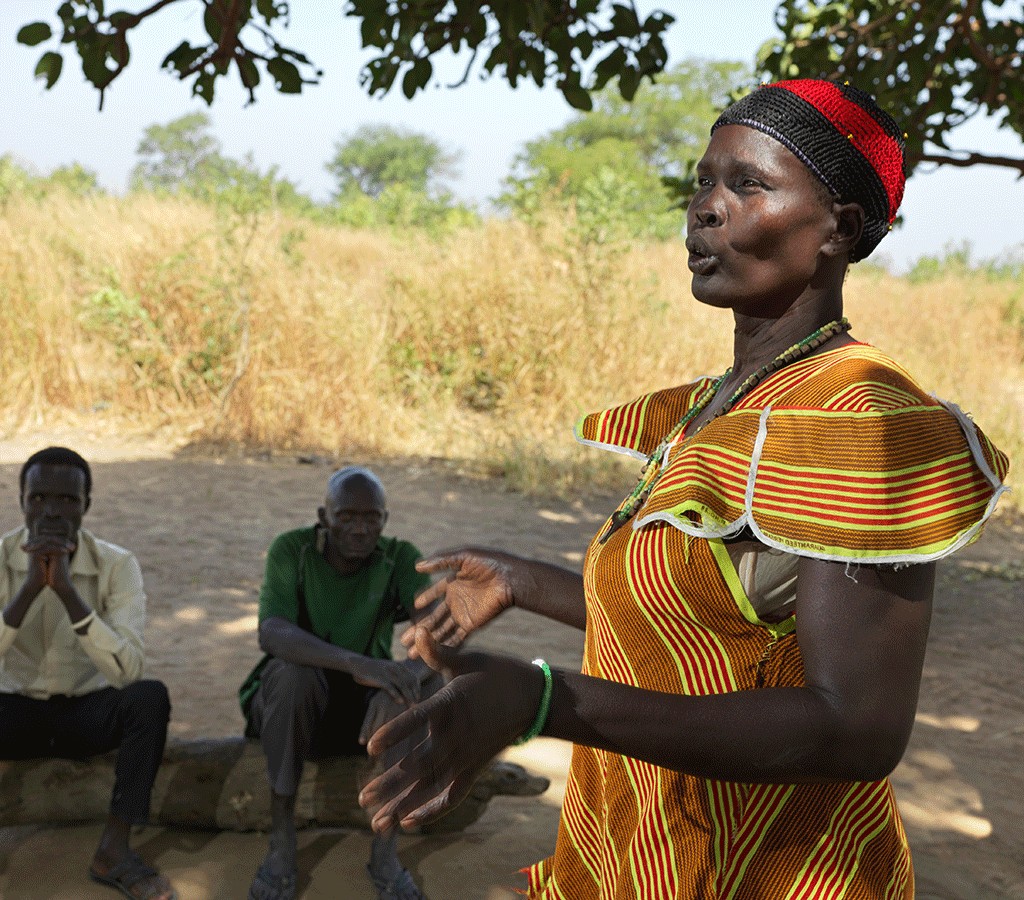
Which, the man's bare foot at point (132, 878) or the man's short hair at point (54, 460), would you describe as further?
the man's short hair at point (54, 460)

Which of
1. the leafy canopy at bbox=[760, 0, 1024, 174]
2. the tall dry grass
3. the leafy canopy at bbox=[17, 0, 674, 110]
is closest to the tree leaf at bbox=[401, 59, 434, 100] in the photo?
the leafy canopy at bbox=[17, 0, 674, 110]

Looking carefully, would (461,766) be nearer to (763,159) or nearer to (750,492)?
(750,492)

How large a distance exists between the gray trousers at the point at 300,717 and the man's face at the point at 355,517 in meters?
0.43

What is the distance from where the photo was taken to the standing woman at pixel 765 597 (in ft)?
3.06

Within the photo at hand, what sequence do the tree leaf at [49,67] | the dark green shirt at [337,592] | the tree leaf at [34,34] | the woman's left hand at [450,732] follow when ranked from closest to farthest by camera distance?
1. the woman's left hand at [450,732]
2. the tree leaf at [34,34]
3. the tree leaf at [49,67]
4. the dark green shirt at [337,592]

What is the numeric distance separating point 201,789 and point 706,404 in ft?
7.73

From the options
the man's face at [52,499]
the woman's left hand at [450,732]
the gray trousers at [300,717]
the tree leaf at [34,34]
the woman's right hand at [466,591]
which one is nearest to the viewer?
the woman's left hand at [450,732]

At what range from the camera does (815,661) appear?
0.95 metres

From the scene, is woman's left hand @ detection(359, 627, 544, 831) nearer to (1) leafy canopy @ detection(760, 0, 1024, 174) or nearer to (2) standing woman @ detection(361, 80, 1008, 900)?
(2) standing woman @ detection(361, 80, 1008, 900)

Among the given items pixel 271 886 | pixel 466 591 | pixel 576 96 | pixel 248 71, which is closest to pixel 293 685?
pixel 271 886

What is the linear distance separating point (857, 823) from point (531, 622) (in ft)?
14.6

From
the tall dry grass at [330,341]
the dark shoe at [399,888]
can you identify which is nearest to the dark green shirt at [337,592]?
the dark shoe at [399,888]

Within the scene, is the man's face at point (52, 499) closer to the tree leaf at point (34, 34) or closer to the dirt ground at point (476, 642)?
the dirt ground at point (476, 642)

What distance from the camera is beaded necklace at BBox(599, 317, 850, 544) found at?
117 centimetres
